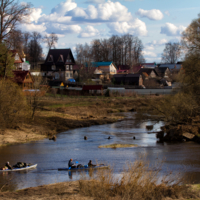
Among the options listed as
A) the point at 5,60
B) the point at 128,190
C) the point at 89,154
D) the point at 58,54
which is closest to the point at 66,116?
the point at 5,60

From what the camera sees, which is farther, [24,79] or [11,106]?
[24,79]

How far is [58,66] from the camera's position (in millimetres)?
80875

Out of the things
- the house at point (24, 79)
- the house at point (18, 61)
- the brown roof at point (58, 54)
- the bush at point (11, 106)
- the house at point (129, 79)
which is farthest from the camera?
the brown roof at point (58, 54)

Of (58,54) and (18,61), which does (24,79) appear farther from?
(58,54)

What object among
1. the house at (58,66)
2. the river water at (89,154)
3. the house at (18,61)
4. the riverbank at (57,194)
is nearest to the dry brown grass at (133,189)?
the riverbank at (57,194)

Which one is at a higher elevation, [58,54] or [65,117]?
[58,54]

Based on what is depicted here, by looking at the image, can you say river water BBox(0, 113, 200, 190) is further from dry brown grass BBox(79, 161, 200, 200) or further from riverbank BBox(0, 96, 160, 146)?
dry brown grass BBox(79, 161, 200, 200)

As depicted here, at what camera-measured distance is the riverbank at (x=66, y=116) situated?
102 feet

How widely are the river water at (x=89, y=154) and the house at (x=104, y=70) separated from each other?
180 feet

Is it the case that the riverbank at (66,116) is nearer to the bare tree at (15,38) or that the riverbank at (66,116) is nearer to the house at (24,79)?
the house at (24,79)

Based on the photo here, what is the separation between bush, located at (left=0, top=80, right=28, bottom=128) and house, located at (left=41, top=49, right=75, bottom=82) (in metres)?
47.6

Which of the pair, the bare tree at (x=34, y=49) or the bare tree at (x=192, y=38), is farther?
the bare tree at (x=34, y=49)

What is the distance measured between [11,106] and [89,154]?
38.4ft

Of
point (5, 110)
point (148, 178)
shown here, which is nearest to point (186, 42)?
point (5, 110)
